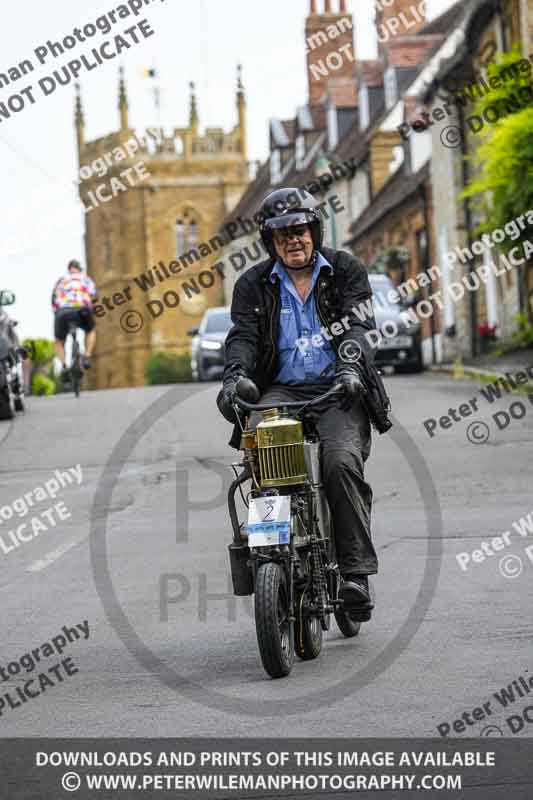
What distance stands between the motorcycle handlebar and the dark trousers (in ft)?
0.45

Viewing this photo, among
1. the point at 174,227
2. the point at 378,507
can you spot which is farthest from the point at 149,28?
the point at 174,227

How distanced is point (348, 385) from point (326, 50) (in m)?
68.7

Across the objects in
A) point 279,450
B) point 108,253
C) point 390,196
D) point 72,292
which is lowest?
point 279,450

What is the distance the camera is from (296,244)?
24.3ft

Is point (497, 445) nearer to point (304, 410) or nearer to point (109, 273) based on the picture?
point (304, 410)

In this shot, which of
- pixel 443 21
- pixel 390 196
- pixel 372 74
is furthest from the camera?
pixel 443 21

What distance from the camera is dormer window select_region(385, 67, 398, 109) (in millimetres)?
54919

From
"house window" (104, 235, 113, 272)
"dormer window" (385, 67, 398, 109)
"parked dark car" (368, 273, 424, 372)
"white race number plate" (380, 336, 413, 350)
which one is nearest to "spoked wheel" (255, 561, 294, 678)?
"parked dark car" (368, 273, 424, 372)

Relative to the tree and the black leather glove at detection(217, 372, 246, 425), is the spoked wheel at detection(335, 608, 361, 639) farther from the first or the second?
the tree

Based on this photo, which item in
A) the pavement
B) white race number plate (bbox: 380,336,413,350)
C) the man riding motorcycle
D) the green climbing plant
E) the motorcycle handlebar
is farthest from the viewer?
white race number plate (bbox: 380,336,413,350)

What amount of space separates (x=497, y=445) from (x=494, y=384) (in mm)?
9118

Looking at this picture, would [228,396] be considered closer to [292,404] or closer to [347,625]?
[292,404]

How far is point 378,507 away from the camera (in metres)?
13.5

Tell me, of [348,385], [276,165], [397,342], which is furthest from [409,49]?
[348,385]
